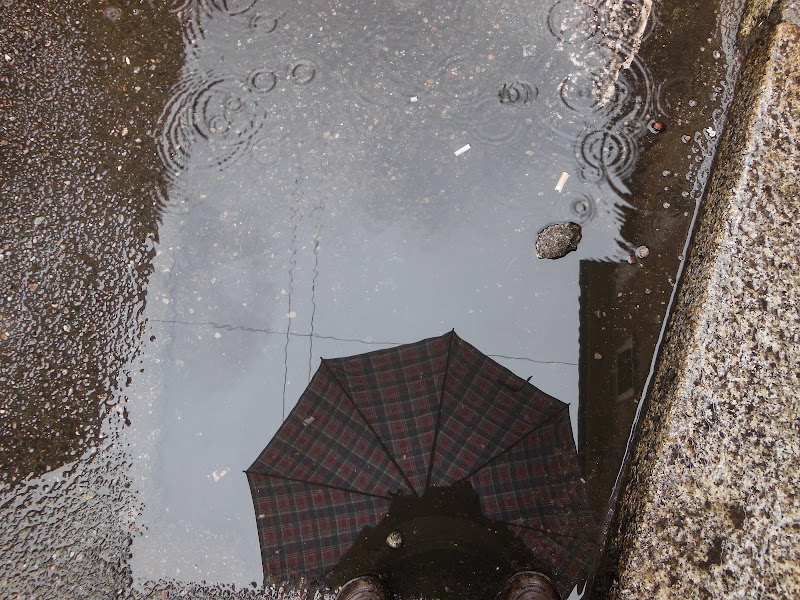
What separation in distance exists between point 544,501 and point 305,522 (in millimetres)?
1098

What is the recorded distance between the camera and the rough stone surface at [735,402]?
2.04 metres

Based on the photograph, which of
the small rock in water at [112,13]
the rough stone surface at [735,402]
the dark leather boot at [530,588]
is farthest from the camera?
the small rock in water at [112,13]

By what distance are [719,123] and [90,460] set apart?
348 cm

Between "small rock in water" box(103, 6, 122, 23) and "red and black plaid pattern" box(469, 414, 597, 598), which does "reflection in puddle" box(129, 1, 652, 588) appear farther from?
"small rock in water" box(103, 6, 122, 23)

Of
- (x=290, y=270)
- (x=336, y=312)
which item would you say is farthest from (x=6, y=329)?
(x=336, y=312)

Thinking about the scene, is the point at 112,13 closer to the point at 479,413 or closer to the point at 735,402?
the point at 479,413

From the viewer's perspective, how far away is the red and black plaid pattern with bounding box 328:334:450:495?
7.83 ft

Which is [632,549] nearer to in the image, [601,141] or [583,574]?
[583,574]

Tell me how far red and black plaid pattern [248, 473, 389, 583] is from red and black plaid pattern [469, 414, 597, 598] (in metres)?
0.52

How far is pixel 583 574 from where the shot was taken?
2.40 metres

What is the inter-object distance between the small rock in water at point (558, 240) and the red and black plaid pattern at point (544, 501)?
0.79m

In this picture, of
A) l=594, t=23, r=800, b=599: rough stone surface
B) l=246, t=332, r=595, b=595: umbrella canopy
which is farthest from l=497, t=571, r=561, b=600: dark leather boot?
l=594, t=23, r=800, b=599: rough stone surface

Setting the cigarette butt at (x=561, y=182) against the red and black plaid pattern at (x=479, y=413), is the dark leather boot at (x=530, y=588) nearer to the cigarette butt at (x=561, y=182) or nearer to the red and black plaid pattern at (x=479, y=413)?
the red and black plaid pattern at (x=479, y=413)

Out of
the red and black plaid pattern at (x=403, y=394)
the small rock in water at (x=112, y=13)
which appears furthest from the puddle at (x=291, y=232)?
the red and black plaid pattern at (x=403, y=394)
